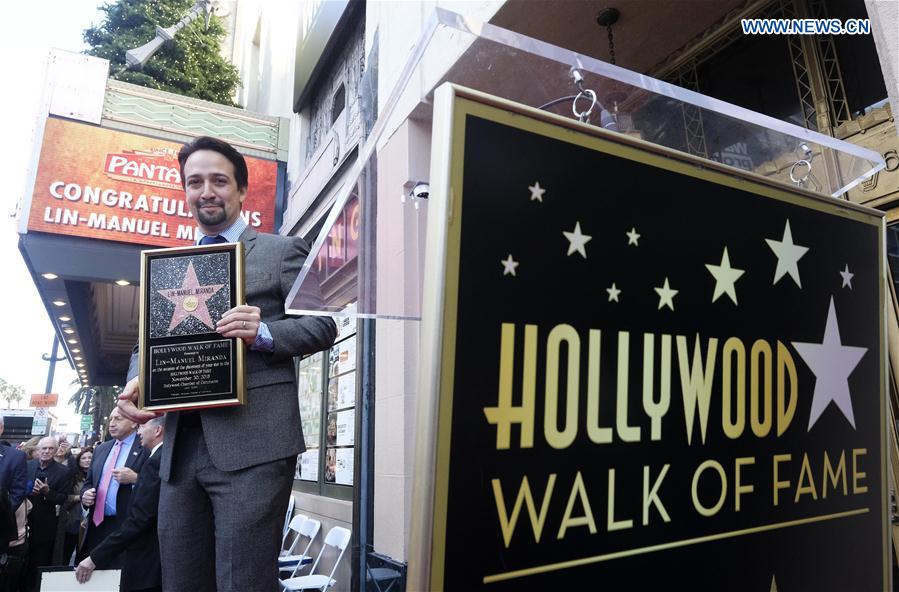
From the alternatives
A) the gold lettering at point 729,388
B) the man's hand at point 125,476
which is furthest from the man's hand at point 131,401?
the man's hand at point 125,476

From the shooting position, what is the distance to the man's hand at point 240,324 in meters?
1.47

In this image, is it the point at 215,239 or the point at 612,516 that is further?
the point at 215,239

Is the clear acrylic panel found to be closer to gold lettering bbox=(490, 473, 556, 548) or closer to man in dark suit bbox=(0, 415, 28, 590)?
gold lettering bbox=(490, 473, 556, 548)

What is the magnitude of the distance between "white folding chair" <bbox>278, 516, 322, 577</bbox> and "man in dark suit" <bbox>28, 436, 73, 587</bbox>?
295cm

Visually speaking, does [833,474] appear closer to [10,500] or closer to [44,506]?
[10,500]

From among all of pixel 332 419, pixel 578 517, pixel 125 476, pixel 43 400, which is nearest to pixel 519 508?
pixel 578 517

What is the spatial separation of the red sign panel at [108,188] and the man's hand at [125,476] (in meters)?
4.98

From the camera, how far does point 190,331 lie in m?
1.55

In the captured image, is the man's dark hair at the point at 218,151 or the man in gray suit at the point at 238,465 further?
the man's dark hair at the point at 218,151

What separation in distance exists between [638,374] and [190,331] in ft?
3.77

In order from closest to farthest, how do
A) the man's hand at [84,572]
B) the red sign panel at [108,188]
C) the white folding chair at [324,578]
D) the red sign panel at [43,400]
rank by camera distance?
1. the man's hand at [84,572]
2. the white folding chair at [324,578]
3. the red sign panel at [108,188]
4. the red sign panel at [43,400]

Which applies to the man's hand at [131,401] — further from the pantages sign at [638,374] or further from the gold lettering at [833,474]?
the gold lettering at [833,474]

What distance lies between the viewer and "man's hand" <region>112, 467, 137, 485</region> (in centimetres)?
430

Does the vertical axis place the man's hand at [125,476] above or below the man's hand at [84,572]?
above
